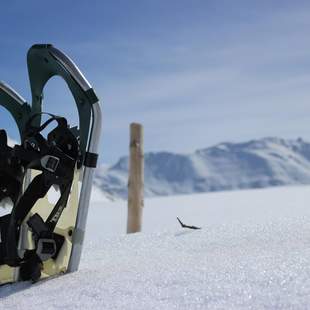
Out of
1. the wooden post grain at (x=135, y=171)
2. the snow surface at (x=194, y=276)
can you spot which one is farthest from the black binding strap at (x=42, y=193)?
the wooden post grain at (x=135, y=171)

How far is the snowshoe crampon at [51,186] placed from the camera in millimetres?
2910

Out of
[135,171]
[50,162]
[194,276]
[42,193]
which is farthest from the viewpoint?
[135,171]

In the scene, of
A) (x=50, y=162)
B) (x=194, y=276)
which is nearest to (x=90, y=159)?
(x=50, y=162)

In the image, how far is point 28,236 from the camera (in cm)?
297

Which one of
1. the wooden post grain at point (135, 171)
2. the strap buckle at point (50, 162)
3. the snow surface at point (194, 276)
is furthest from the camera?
the wooden post grain at point (135, 171)

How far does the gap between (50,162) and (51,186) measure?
0.30 meters

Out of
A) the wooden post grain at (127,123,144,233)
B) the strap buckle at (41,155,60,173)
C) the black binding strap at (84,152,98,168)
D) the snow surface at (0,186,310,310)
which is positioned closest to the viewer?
the snow surface at (0,186,310,310)

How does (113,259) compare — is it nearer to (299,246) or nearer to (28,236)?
(28,236)

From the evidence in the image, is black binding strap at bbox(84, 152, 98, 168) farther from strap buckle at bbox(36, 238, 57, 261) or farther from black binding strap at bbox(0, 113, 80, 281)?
strap buckle at bbox(36, 238, 57, 261)

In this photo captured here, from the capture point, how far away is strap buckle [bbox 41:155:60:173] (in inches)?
111

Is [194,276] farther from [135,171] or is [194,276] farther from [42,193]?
[135,171]

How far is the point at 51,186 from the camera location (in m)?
3.09

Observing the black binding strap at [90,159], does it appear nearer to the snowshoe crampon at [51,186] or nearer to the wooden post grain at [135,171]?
the snowshoe crampon at [51,186]

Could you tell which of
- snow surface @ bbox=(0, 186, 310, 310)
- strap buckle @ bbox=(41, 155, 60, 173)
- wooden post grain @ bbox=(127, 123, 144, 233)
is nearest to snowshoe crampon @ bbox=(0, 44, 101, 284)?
strap buckle @ bbox=(41, 155, 60, 173)
